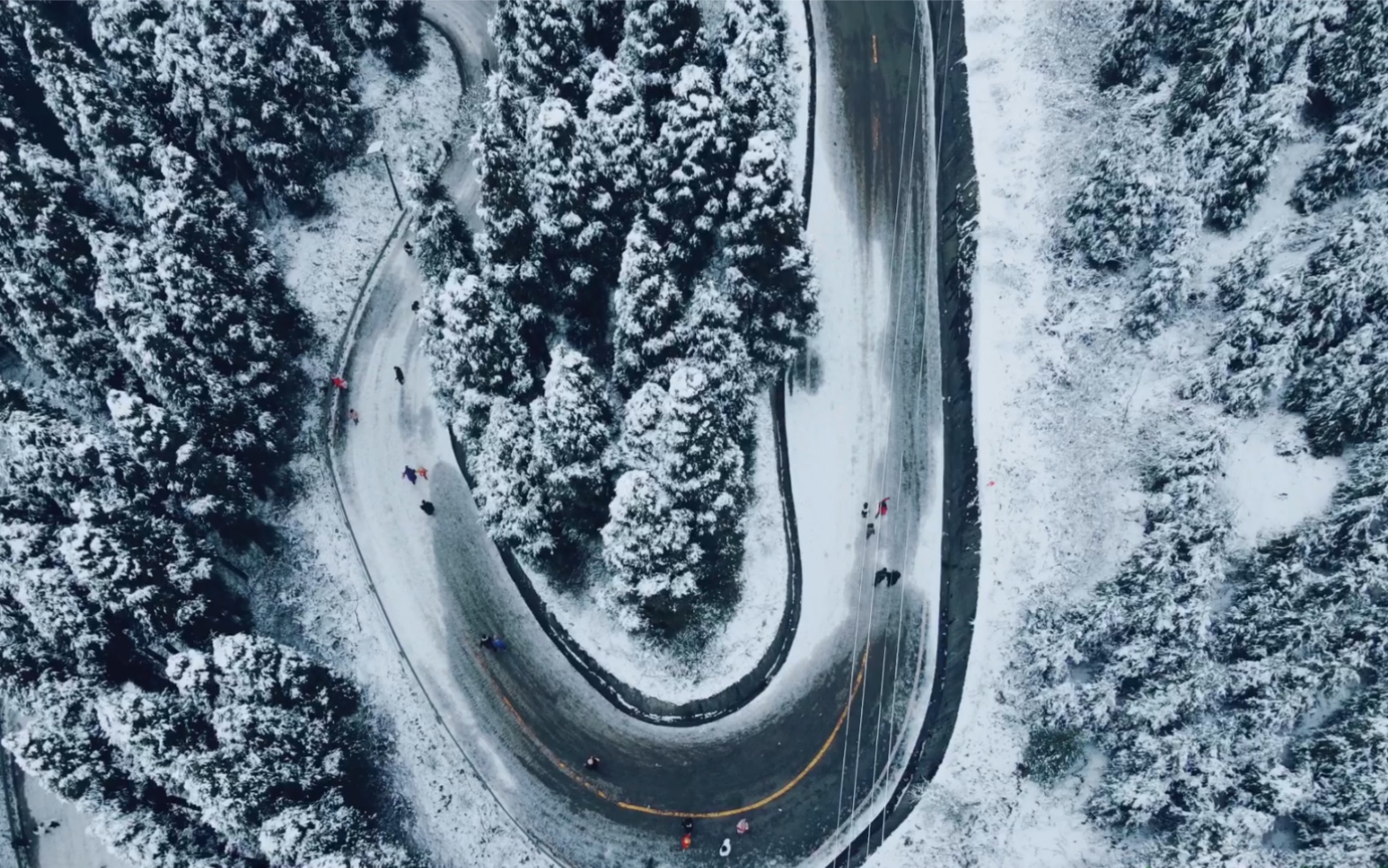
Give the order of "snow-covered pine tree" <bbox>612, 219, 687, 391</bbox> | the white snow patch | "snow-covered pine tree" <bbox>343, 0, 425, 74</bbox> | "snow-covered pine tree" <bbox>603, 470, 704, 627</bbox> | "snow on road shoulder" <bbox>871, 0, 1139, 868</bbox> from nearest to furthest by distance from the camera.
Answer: "snow-covered pine tree" <bbox>603, 470, 704, 627</bbox> → "snow on road shoulder" <bbox>871, 0, 1139, 868</bbox> → the white snow patch → "snow-covered pine tree" <bbox>612, 219, 687, 391</bbox> → "snow-covered pine tree" <bbox>343, 0, 425, 74</bbox>

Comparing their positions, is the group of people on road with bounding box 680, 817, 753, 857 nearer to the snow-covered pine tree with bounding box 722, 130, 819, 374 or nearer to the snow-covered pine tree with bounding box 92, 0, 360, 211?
Answer: the snow-covered pine tree with bounding box 722, 130, 819, 374

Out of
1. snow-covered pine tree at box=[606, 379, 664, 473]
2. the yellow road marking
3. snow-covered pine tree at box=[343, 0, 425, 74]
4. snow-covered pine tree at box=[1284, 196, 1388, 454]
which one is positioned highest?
snow-covered pine tree at box=[343, 0, 425, 74]

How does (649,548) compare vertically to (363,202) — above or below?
below

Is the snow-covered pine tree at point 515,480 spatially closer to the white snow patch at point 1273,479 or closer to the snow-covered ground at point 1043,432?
the snow-covered ground at point 1043,432

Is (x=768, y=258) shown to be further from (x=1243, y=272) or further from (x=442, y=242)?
(x=1243, y=272)

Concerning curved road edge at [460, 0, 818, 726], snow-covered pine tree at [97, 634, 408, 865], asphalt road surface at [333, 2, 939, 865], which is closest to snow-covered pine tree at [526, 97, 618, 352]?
curved road edge at [460, 0, 818, 726]

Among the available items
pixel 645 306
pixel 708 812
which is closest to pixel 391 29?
pixel 645 306

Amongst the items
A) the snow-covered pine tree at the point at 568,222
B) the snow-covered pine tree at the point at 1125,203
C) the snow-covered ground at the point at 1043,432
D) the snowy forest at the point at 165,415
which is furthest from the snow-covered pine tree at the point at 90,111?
the snow-covered pine tree at the point at 1125,203
